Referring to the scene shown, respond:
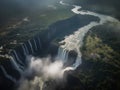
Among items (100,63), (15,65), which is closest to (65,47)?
(100,63)

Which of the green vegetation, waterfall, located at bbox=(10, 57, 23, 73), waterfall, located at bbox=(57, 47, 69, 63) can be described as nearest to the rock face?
waterfall, located at bbox=(10, 57, 23, 73)

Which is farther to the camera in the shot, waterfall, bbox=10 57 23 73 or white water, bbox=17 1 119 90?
white water, bbox=17 1 119 90

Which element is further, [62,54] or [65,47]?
[65,47]

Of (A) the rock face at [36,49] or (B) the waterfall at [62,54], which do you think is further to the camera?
(B) the waterfall at [62,54]

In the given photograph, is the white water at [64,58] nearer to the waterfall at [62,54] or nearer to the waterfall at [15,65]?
the waterfall at [62,54]

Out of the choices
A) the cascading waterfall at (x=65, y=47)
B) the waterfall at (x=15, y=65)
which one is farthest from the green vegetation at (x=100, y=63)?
the waterfall at (x=15, y=65)

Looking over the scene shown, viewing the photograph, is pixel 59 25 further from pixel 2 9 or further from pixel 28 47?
pixel 2 9

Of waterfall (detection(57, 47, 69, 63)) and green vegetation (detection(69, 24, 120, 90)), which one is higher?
green vegetation (detection(69, 24, 120, 90))

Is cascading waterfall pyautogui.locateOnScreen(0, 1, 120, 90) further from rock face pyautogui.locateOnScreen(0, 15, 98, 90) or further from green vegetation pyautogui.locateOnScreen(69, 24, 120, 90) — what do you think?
green vegetation pyautogui.locateOnScreen(69, 24, 120, 90)

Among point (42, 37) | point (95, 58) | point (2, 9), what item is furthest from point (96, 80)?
point (2, 9)

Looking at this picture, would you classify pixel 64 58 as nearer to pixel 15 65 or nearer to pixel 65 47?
pixel 65 47

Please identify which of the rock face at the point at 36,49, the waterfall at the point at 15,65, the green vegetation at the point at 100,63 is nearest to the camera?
the green vegetation at the point at 100,63
